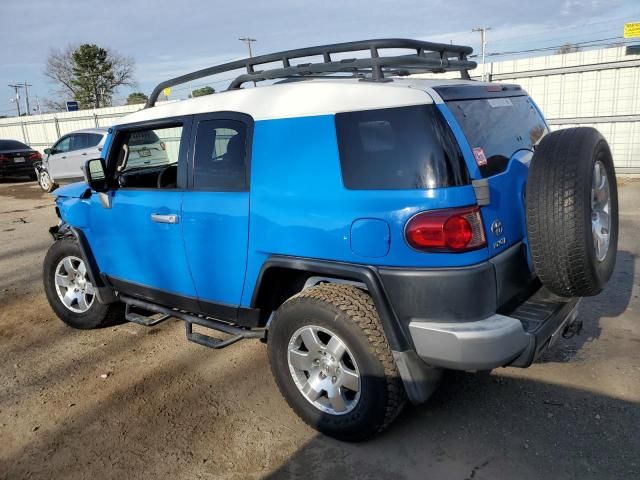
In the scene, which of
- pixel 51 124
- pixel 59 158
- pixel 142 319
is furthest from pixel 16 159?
pixel 142 319

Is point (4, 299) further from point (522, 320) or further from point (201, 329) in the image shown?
point (522, 320)

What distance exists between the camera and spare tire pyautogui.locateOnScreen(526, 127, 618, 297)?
8.36ft

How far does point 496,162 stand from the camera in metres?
2.83

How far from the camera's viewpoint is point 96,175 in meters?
4.02

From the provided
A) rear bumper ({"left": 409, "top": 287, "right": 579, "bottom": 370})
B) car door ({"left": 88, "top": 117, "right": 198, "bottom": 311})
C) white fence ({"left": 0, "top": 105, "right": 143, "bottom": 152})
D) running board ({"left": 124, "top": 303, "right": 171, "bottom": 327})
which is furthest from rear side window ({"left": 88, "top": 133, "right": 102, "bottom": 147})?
rear bumper ({"left": 409, "top": 287, "right": 579, "bottom": 370})

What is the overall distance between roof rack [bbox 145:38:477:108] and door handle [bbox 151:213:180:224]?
3.25ft

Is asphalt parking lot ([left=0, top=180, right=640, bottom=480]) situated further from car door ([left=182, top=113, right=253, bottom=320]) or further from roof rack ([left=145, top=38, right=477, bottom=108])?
roof rack ([left=145, top=38, right=477, bottom=108])

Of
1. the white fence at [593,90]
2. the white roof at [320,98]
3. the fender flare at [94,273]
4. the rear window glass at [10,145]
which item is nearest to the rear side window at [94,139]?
the rear window glass at [10,145]

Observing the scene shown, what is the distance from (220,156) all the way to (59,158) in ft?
43.0

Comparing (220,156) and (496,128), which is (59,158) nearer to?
(220,156)

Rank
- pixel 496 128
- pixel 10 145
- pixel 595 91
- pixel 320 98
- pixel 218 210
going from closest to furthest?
pixel 320 98, pixel 496 128, pixel 218 210, pixel 595 91, pixel 10 145

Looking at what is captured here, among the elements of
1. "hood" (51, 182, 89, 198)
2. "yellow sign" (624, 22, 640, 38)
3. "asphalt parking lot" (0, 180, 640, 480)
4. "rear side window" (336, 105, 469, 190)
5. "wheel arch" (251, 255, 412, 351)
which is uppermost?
"yellow sign" (624, 22, 640, 38)

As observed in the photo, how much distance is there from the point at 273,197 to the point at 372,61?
3.09 ft

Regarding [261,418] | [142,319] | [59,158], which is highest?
[59,158]
